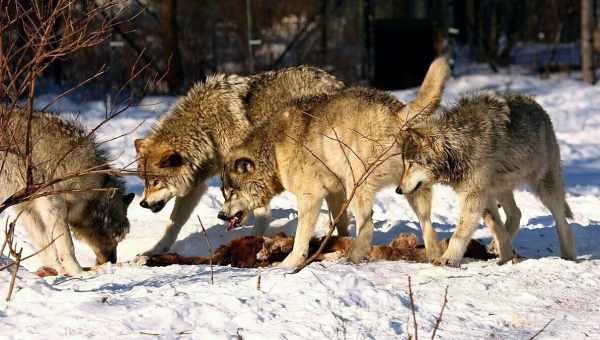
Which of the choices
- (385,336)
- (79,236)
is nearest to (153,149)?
(79,236)

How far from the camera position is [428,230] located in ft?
24.8

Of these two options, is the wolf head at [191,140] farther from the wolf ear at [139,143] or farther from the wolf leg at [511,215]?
the wolf leg at [511,215]

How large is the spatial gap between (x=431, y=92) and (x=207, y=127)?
243cm

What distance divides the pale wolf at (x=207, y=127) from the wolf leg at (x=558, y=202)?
226 cm

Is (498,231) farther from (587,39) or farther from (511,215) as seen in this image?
(587,39)

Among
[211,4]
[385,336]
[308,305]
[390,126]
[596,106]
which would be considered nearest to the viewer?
[385,336]

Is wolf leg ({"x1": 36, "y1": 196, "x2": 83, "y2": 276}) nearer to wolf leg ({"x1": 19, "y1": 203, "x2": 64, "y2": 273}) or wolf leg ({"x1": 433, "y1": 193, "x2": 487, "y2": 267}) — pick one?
wolf leg ({"x1": 19, "y1": 203, "x2": 64, "y2": 273})

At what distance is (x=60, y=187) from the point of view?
7.33m

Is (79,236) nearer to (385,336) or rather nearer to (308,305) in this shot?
(308,305)

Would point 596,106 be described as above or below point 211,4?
below

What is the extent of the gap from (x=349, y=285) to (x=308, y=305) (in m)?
0.45

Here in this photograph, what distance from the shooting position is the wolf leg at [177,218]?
29.6ft

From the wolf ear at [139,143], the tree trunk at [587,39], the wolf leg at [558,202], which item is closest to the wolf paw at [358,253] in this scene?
the wolf leg at [558,202]

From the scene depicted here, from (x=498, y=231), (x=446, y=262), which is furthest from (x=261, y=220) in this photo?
(x=446, y=262)
